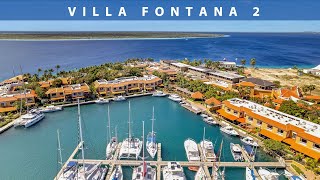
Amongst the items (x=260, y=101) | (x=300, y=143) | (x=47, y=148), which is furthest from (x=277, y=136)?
(x=47, y=148)

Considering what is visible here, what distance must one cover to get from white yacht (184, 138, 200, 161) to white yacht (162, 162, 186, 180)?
3.24 m

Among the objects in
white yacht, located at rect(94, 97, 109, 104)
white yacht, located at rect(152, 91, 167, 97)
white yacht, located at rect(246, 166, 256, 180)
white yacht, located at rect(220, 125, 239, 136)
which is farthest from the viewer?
white yacht, located at rect(152, 91, 167, 97)

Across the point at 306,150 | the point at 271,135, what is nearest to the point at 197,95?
the point at 271,135

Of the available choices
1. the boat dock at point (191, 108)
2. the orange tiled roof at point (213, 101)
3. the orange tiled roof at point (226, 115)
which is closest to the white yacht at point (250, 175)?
the orange tiled roof at point (226, 115)

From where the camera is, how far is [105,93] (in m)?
61.0

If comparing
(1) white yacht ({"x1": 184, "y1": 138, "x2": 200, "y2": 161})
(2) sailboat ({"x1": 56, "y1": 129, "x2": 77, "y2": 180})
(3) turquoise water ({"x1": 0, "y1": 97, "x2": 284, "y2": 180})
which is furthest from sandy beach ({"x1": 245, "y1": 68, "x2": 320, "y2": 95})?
(2) sailboat ({"x1": 56, "y1": 129, "x2": 77, "y2": 180})

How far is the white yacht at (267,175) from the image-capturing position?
95.8 ft

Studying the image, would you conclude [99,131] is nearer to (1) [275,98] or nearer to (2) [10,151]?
(2) [10,151]

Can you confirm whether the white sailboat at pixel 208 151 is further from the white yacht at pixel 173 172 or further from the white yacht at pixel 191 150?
the white yacht at pixel 173 172

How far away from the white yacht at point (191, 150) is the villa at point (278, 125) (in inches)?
448

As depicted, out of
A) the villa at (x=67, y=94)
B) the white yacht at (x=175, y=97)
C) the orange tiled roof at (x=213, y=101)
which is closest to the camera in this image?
the orange tiled roof at (x=213, y=101)

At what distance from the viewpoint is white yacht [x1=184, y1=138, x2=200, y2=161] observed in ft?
110

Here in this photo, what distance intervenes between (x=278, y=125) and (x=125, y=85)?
36734mm

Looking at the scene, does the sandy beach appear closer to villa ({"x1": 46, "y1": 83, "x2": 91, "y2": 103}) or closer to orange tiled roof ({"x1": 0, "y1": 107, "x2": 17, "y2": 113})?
villa ({"x1": 46, "y1": 83, "x2": 91, "y2": 103})
